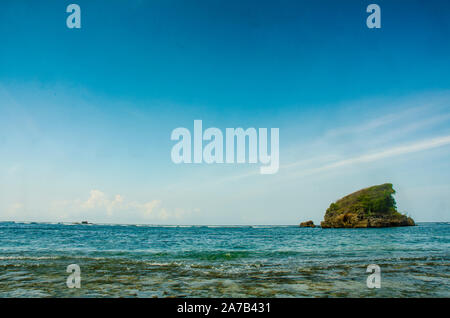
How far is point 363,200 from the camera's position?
100062mm

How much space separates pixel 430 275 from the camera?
13.1m

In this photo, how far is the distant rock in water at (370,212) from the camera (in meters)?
94.2

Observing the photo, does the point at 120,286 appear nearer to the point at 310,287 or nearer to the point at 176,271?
the point at 176,271

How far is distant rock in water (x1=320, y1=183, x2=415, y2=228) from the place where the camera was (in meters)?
94.2

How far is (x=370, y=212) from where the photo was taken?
311 feet
